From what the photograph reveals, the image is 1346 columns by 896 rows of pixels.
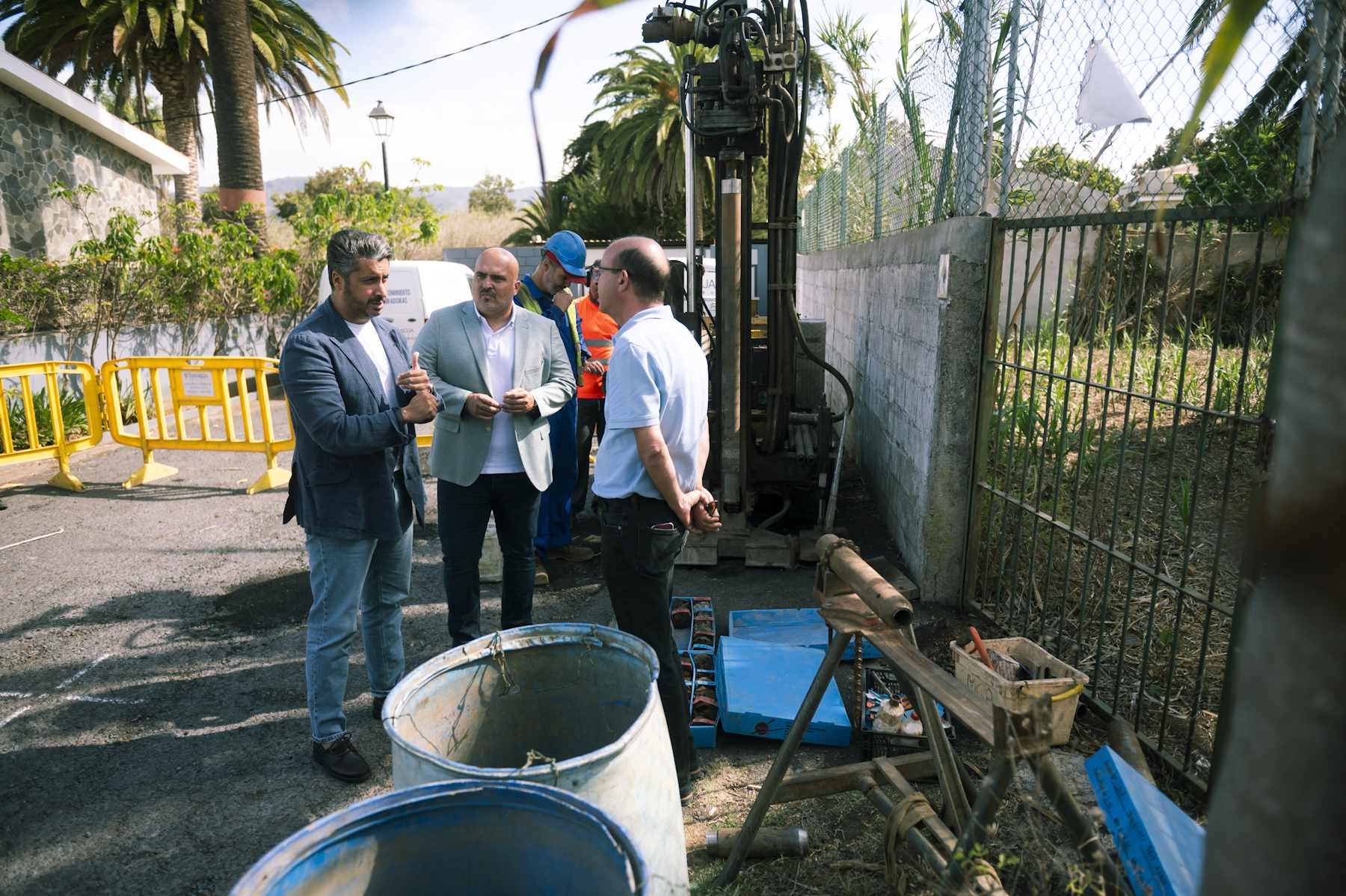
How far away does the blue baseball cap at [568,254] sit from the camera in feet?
16.0

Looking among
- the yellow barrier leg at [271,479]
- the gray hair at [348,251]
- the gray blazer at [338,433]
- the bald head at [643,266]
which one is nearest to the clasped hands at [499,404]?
the gray blazer at [338,433]

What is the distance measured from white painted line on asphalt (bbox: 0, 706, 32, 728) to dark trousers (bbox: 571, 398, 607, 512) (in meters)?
3.07

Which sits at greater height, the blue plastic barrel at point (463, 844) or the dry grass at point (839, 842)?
the blue plastic barrel at point (463, 844)

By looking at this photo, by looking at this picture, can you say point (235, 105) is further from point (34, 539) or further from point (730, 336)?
point (730, 336)

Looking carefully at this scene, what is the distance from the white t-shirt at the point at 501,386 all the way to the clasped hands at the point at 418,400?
16.1 inches

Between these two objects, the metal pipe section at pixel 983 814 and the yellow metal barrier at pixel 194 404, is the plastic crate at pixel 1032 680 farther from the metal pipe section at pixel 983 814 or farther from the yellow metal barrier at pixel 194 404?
the yellow metal barrier at pixel 194 404

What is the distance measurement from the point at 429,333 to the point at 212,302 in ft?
32.8

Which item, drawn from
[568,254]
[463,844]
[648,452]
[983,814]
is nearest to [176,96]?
[568,254]

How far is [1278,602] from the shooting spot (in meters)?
0.45

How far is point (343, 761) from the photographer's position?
3.13m

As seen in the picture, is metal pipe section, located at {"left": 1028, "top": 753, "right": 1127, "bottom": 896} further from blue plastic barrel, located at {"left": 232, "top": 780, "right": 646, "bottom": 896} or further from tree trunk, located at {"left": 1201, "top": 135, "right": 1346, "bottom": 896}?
tree trunk, located at {"left": 1201, "top": 135, "right": 1346, "bottom": 896}

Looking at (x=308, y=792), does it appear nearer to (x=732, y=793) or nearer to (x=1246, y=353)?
(x=732, y=793)

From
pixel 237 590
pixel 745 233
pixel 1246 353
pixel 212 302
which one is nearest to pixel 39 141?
pixel 212 302

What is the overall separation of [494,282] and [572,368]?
1.49 meters
